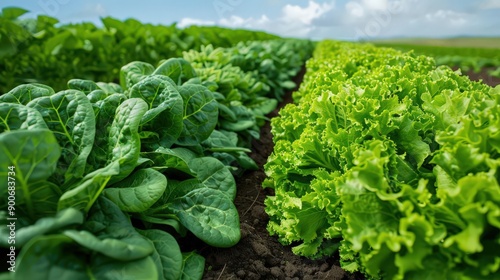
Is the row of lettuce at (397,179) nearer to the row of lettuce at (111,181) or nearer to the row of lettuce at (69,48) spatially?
the row of lettuce at (111,181)

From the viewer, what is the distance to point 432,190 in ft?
7.95

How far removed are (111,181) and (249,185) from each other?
186cm

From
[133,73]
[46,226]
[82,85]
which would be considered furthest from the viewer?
[133,73]

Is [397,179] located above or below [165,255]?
above

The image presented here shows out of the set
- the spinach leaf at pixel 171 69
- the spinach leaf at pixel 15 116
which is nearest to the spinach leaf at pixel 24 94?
the spinach leaf at pixel 15 116

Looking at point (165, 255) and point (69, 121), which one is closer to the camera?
point (165, 255)

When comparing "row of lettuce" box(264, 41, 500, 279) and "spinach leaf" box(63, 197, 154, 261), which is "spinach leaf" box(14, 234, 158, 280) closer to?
"spinach leaf" box(63, 197, 154, 261)

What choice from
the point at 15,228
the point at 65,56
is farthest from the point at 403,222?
the point at 65,56

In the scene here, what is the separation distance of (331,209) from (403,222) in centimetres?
74

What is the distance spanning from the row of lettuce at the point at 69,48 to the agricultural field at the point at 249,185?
225 inches

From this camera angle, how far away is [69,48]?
9.02 m

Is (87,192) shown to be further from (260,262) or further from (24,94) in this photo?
(260,262)

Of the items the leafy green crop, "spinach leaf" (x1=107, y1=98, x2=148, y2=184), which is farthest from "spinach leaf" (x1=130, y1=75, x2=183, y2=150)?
"spinach leaf" (x1=107, y1=98, x2=148, y2=184)

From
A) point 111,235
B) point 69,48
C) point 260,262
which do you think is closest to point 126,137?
point 111,235
